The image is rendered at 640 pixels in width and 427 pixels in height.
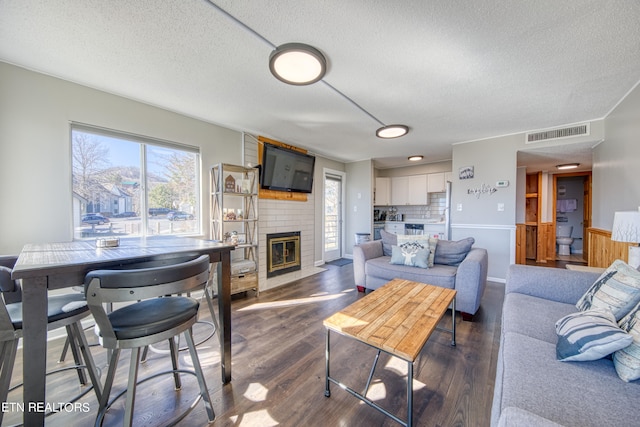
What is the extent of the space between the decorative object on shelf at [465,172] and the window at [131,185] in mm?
4343

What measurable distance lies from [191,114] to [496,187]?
4.79 meters

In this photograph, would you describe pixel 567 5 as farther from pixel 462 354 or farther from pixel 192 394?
pixel 192 394

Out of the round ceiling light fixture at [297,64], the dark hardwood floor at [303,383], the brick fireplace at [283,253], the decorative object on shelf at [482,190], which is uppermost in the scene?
the round ceiling light fixture at [297,64]

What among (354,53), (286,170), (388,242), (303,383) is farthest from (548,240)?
(303,383)

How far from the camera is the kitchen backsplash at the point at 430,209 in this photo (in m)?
6.01

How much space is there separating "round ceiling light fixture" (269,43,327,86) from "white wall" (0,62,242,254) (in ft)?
6.26

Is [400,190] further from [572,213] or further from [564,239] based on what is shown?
[572,213]

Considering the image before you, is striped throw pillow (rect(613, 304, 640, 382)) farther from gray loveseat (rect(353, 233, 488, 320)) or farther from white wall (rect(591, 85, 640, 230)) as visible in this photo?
white wall (rect(591, 85, 640, 230))

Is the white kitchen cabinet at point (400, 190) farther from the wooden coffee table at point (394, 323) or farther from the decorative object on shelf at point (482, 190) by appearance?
the wooden coffee table at point (394, 323)

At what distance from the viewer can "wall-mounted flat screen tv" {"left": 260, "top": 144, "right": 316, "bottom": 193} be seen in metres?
3.87

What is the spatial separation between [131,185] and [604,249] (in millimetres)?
5565

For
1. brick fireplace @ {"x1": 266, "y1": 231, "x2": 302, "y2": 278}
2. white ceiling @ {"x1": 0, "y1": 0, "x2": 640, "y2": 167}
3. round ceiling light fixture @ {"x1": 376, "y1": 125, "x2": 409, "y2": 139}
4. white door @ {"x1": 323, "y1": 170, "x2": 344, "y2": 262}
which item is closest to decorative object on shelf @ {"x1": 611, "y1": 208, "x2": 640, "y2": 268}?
white ceiling @ {"x1": 0, "y1": 0, "x2": 640, "y2": 167}

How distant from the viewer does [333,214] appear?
576cm

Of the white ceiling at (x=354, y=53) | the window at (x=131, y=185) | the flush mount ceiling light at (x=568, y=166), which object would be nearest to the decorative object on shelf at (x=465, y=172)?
the white ceiling at (x=354, y=53)
